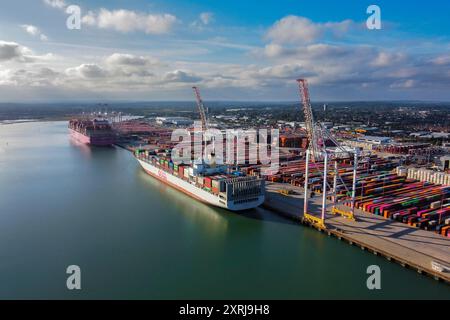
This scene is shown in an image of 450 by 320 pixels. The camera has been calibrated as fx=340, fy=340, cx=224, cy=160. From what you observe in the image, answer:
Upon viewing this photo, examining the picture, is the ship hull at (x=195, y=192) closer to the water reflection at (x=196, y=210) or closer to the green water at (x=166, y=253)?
the water reflection at (x=196, y=210)

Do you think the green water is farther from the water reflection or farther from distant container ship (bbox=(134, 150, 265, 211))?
distant container ship (bbox=(134, 150, 265, 211))

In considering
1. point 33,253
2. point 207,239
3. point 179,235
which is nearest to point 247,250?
point 207,239

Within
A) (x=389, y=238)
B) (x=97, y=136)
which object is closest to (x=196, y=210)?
(x=389, y=238)

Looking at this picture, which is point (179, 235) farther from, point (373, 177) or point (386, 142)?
point (386, 142)

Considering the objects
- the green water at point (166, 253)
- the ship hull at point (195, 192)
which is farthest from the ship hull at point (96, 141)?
the green water at point (166, 253)

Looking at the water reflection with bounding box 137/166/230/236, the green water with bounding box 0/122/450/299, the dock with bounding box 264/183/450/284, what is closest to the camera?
the green water with bounding box 0/122/450/299

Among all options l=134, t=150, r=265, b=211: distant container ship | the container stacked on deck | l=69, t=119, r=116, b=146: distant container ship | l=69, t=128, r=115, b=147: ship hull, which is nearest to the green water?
l=134, t=150, r=265, b=211: distant container ship

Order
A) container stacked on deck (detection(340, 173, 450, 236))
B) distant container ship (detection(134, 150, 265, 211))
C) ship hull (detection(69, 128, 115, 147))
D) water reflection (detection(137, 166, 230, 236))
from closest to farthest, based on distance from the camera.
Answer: container stacked on deck (detection(340, 173, 450, 236)), water reflection (detection(137, 166, 230, 236)), distant container ship (detection(134, 150, 265, 211)), ship hull (detection(69, 128, 115, 147))
